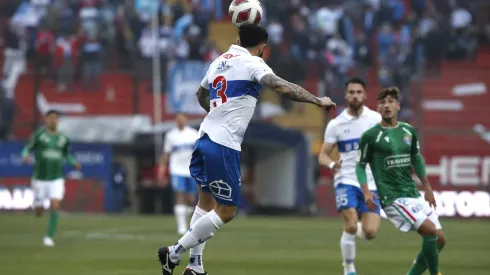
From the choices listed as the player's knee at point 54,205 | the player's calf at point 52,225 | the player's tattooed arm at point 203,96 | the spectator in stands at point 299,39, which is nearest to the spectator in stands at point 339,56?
the spectator in stands at point 299,39

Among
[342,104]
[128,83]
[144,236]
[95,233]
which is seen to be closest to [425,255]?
[144,236]

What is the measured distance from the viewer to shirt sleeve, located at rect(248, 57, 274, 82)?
9.62 m

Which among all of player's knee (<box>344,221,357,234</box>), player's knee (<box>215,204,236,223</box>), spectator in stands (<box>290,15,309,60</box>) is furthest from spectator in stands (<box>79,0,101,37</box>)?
player's knee (<box>215,204,236,223</box>)

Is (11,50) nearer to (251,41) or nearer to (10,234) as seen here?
(10,234)

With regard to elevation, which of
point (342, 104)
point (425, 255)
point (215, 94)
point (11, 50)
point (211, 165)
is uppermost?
point (11, 50)

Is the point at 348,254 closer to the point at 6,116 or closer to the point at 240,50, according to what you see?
the point at 240,50

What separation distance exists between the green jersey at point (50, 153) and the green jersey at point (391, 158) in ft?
34.4

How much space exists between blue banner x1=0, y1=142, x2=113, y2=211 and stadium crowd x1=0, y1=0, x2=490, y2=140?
2.84m

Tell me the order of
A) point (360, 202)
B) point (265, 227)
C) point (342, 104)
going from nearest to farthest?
point (360, 202) < point (265, 227) < point (342, 104)

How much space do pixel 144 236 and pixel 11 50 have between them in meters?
17.6

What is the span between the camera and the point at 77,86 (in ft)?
117

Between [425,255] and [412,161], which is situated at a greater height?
[412,161]

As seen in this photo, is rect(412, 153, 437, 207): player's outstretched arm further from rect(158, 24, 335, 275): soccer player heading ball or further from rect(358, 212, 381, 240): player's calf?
rect(158, 24, 335, 275): soccer player heading ball

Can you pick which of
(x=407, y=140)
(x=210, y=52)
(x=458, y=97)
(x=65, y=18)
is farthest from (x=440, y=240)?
(x=65, y=18)
